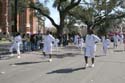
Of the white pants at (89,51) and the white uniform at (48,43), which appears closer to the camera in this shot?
the white pants at (89,51)

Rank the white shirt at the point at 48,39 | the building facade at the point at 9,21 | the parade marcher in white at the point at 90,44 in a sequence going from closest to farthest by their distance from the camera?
the parade marcher in white at the point at 90,44
the white shirt at the point at 48,39
the building facade at the point at 9,21

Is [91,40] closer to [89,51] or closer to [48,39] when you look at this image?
[89,51]

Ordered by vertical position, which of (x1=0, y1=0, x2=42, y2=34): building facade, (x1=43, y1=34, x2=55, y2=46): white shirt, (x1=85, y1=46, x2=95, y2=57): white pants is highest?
(x1=0, y1=0, x2=42, y2=34): building facade

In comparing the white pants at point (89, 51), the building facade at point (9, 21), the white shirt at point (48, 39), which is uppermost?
the building facade at point (9, 21)

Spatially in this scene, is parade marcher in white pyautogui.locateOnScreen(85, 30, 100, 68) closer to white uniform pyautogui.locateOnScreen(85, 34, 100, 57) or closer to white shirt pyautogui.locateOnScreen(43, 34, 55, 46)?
white uniform pyautogui.locateOnScreen(85, 34, 100, 57)

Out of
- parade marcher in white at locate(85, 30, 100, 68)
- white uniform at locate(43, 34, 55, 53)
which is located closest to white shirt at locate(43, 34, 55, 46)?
white uniform at locate(43, 34, 55, 53)

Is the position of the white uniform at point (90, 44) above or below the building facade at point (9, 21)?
below

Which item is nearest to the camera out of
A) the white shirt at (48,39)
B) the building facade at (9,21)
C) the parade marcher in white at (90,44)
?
the parade marcher in white at (90,44)

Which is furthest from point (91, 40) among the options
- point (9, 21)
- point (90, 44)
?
point (9, 21)

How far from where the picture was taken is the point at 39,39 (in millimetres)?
34844


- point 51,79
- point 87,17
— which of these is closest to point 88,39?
point 51,79

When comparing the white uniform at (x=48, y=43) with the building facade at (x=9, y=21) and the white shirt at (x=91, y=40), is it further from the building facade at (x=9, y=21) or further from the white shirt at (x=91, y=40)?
the building facade at (x=9, y=21)

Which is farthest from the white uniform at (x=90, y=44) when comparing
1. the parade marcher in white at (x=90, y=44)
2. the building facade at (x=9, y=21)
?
the building facade at (x=9, y=21)

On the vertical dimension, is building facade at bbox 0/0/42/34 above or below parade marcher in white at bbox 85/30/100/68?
above
